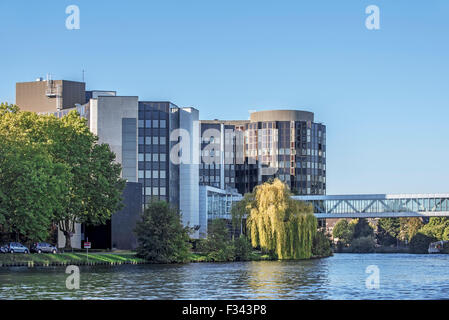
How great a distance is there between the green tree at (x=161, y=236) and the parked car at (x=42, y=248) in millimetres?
9870

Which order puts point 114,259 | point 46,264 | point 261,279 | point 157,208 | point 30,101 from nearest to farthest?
1. point 261,279
2. point 46,264
3. point 114,259
4. point 157,208
5. point 30,101

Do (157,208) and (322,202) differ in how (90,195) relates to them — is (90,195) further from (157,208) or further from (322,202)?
(322,202)

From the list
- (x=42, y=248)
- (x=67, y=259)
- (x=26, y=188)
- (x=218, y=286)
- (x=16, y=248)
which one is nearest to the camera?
(x=218, y=286)

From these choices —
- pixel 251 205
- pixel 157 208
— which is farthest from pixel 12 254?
pixel 251 205

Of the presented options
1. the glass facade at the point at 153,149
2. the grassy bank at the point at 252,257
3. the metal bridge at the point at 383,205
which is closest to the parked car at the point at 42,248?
the grassy bank at the point at 252,257

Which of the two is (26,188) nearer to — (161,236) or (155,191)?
(161,236)

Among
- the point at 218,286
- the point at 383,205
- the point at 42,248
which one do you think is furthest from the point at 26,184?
the point at 383,205

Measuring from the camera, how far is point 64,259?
8181cm

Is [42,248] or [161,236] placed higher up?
[161,236]

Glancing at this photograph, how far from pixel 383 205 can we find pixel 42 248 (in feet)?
244

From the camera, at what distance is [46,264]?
3098 inches

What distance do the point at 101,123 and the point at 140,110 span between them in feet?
29.7

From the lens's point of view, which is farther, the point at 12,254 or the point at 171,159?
the point at 171,159

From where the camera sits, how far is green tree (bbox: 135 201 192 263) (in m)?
92.1
